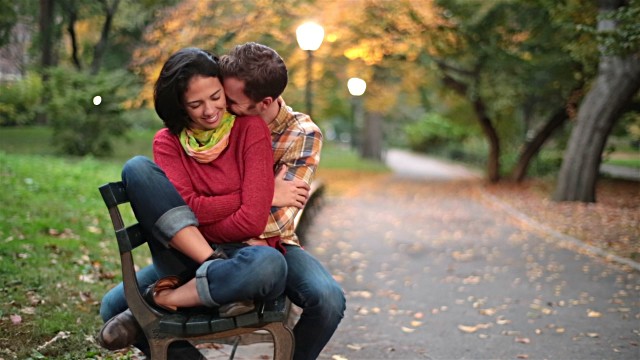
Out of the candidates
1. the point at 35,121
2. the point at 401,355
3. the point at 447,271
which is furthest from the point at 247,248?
the point at 35,121

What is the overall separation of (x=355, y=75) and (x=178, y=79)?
22202mm

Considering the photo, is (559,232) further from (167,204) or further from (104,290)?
(167,204)

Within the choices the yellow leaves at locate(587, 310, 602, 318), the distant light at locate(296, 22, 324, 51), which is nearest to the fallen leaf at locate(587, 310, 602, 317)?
the yellow leaves at locate(587, 310, 602, 318)

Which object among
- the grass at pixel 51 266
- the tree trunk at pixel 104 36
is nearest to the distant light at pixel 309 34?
the grass at pixel 51 266

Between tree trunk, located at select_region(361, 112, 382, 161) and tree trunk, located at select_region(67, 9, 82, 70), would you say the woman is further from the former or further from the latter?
tree trunk, located at select_region(361, 112, 382, 161)

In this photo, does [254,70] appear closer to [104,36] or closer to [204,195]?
[204,195]

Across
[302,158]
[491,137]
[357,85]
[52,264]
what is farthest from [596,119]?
[302,158]

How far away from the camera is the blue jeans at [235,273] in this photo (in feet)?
9.32

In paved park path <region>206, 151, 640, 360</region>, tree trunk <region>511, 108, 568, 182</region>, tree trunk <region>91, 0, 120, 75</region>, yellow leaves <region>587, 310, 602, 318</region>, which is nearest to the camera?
paved park path <region>206, 151, 640, 360</region>

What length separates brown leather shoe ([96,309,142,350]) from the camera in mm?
2977

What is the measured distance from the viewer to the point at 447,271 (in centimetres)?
880

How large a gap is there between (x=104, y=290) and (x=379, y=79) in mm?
23875

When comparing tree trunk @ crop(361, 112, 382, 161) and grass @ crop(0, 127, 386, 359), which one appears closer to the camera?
grass @ crop(0, 127, 386, 359)

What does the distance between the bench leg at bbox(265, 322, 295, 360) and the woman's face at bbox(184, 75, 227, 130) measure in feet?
2.95
